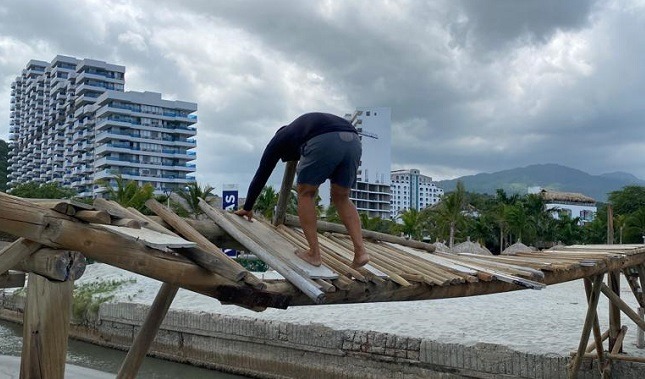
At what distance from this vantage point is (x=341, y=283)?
11.5 ft

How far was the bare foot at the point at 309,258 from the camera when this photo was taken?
369cm

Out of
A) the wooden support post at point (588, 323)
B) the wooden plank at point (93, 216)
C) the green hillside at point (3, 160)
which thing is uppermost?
the green hillside at point (3, 160)

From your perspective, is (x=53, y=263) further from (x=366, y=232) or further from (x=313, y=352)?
(x=313, y=352)

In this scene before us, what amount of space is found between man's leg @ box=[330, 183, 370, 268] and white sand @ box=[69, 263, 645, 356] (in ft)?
21.5

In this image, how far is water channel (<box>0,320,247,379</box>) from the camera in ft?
33.4

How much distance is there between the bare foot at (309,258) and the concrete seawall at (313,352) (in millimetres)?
6171

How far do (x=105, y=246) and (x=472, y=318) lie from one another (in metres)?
11.6

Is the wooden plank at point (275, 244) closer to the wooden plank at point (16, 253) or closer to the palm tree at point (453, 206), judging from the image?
the wooden plank at point (16, 253)

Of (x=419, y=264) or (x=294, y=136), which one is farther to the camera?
(x=419, y=264)

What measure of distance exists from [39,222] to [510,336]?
1010cm

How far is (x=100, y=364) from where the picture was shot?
533 inches

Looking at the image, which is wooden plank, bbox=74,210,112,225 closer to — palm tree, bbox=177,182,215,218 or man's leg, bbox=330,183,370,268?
man's leg, bbox=330,183,370,268

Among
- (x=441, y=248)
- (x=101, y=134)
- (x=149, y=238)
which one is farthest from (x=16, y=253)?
(x=101, y=134)

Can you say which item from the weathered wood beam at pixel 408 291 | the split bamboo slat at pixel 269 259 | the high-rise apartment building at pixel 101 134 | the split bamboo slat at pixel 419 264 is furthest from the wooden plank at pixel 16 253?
the high-rise apartment building at pixel 101 134
